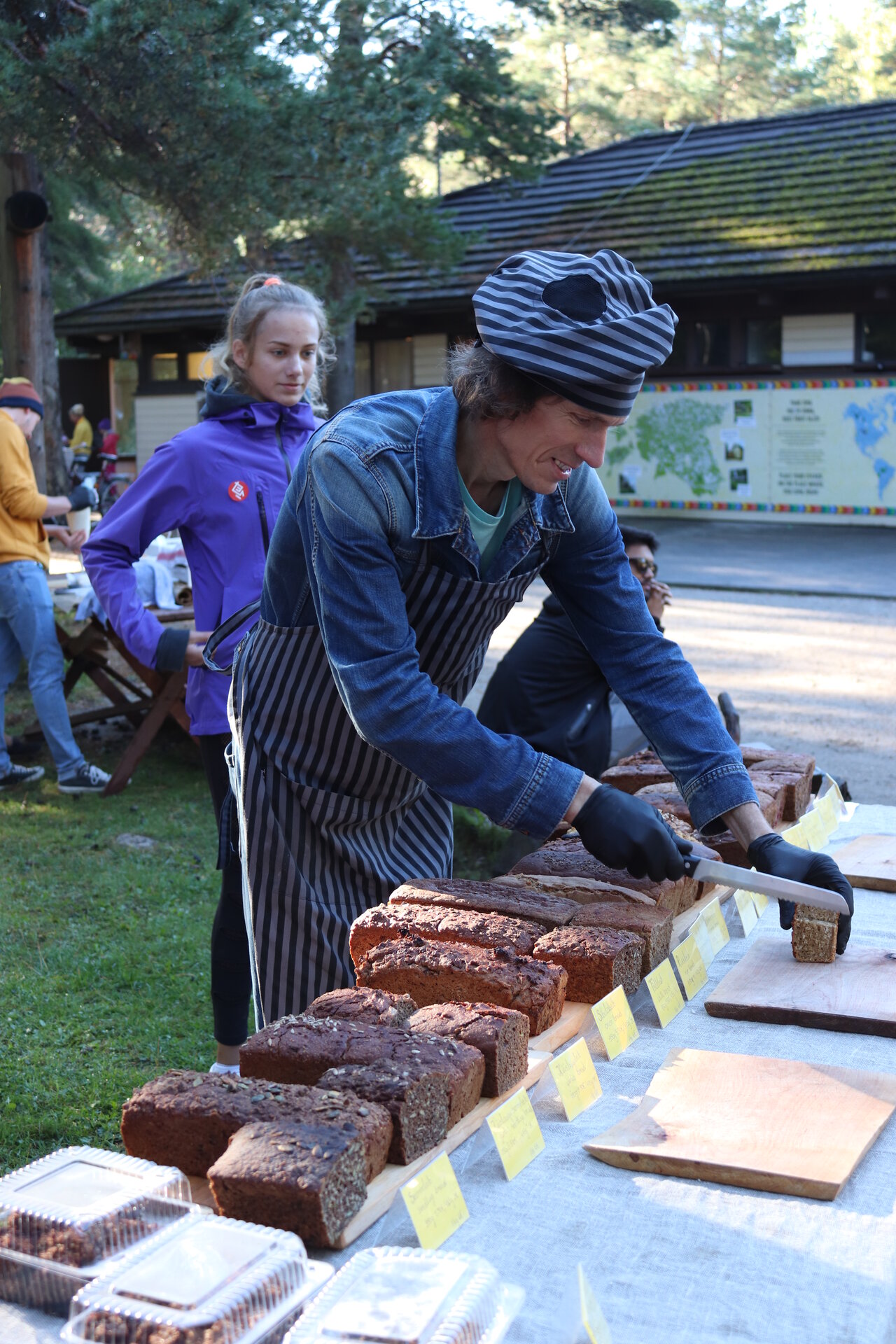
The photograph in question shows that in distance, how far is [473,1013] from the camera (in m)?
1.65

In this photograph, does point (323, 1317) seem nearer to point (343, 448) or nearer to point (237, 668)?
point (343, 448)

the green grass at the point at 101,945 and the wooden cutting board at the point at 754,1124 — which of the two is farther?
the green grass at the point at 101,945

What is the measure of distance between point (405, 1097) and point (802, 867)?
909mm

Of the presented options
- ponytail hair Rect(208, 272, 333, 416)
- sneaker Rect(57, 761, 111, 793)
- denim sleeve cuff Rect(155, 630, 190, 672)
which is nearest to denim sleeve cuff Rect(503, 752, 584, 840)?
ponytail hair Rect(208, 272, 333, 416)

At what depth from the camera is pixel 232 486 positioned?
3.00 m

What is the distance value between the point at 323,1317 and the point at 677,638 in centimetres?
823

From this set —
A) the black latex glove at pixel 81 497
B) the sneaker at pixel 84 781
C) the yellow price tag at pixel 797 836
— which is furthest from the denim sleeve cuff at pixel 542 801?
the black latex glove at pixel 81 497

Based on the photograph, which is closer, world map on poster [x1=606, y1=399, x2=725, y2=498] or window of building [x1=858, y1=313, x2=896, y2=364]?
window of building [x1=858, y1=313, x2=896, y2=364]

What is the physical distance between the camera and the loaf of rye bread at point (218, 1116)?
1.38m

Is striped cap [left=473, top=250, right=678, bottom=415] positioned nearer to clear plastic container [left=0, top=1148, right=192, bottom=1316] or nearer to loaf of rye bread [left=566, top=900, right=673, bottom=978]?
loaf of rye bread [left=566, top=900, right=673, bottom=978]

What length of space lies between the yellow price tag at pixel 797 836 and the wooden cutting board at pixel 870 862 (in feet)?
0.23

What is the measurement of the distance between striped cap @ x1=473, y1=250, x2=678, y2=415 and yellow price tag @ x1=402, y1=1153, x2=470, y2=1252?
100 cm

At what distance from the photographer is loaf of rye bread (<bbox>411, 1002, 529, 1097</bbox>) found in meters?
1.59

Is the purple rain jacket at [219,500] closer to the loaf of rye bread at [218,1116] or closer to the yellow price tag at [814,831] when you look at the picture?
the yellow price tag at [814,831]
